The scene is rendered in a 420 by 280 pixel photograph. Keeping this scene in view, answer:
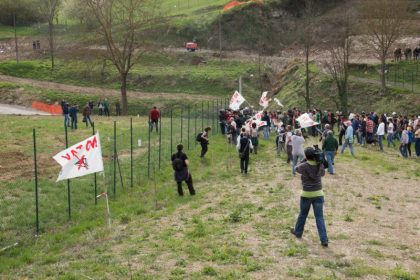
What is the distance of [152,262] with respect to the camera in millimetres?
10820

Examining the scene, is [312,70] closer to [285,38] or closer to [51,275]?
[285,38]

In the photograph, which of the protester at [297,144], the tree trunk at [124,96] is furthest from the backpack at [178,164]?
the tree trunk at [124,96]

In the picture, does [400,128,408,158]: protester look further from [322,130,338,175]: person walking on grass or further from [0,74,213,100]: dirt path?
[0,74,213,100]: dirt path

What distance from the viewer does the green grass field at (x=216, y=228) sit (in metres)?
10.4

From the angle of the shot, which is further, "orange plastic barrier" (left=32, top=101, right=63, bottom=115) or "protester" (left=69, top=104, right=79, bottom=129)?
"orange plastic barrier" (left=32, top=101, right=63, bottom=115)

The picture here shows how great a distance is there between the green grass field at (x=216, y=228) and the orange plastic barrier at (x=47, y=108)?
25239 millimetres

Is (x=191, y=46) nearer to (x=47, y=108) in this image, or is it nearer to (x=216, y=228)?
(x=47, y=108)

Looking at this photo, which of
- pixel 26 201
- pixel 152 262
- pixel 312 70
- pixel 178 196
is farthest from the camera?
pixel 312 70

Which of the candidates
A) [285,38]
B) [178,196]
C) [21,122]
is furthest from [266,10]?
[178,196]

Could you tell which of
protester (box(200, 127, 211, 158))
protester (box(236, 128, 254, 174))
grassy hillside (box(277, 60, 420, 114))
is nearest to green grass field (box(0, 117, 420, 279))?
protester (box(236, 128, 254, 174))

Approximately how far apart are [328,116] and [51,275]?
2499 centimetres

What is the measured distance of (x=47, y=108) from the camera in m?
48.8

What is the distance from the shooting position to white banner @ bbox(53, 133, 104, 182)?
42.9ft

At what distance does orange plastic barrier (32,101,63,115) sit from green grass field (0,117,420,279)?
25.2 m
